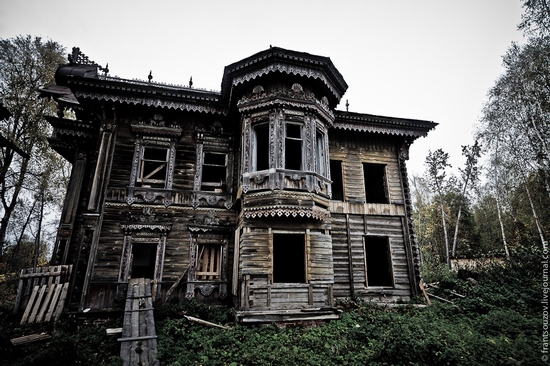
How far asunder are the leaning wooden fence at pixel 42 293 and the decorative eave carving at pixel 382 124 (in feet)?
42.4

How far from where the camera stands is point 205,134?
12.2 meters

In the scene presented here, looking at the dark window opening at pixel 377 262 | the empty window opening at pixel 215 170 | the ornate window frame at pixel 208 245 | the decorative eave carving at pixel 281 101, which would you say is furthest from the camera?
the dark window opening at pixel 377 262

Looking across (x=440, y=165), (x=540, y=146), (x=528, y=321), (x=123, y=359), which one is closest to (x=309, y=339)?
(x=123, y=359)

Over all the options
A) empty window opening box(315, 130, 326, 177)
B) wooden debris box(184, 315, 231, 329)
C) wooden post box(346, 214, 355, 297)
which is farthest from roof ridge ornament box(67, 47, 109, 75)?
wooden post box(346, 214, 355, 297)

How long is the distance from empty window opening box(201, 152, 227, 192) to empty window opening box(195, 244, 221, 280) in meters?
2.64

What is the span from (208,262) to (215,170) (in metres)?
4.57

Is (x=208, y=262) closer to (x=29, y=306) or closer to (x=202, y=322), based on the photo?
(x=202, y=322)

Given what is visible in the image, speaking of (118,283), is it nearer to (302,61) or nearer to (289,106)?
(289,106)

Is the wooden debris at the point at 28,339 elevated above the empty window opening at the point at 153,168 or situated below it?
below

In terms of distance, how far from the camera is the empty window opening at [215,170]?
11932 millimetres

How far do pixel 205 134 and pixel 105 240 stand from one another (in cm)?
588

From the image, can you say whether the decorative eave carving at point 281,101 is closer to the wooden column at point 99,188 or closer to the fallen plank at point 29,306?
the wooden column at point 99,188

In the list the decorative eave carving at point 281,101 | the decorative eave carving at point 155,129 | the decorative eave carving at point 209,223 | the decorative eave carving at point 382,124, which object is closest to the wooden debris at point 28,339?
the decorative eave carving at point 209,223

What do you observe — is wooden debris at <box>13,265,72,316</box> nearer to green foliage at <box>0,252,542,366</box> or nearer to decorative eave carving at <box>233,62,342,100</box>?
green foliage at <box>0,252,542,366</box>
